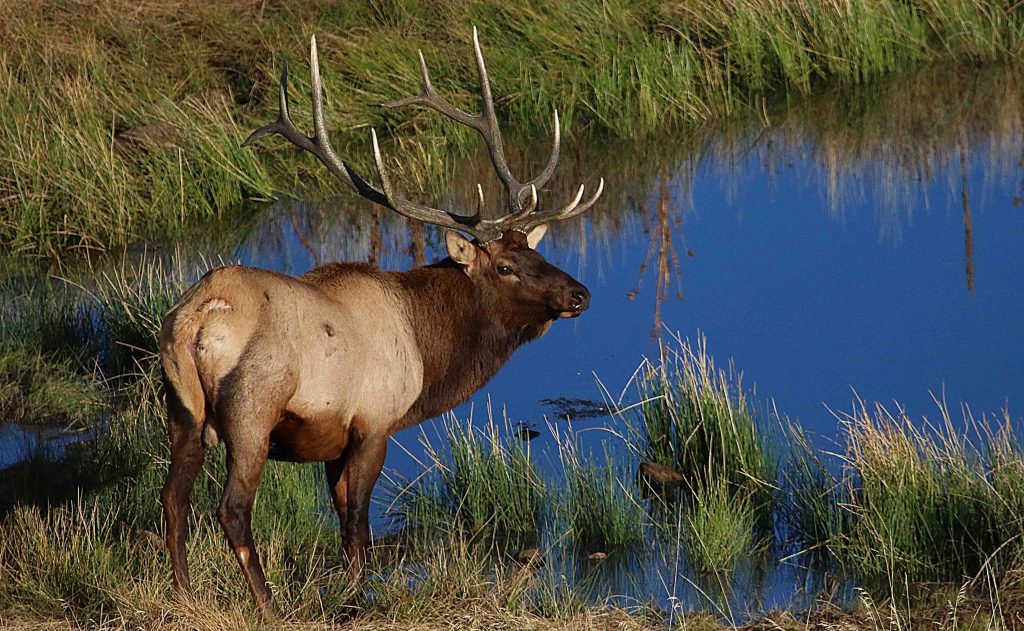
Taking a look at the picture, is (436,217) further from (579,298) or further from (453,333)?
(579,298)

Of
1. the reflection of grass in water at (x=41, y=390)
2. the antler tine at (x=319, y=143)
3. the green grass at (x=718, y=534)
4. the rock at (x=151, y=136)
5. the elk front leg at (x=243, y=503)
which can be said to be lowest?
the green grass at (x=718, y=534)

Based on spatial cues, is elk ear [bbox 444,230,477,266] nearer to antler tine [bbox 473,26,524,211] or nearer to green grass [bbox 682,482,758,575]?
antler tine [bbox 473,26,524,211]

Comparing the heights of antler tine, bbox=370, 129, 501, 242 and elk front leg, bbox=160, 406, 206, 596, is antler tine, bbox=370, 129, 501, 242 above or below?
above

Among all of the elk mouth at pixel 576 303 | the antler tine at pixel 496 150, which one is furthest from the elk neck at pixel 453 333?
the antler tine at pixel 496 150

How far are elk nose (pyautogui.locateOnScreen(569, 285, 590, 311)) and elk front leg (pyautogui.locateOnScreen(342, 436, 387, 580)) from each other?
3.61ft

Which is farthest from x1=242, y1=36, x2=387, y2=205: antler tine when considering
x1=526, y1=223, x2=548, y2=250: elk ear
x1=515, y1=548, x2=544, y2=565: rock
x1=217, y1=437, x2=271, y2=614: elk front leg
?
x1=515, y1=548, x2=544, y2=565: rock

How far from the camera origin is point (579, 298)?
6.73 meters

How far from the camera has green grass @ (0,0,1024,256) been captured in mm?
12320

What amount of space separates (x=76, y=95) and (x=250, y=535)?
7847 mm

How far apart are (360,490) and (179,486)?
2.68 feet

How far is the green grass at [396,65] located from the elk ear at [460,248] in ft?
18.6

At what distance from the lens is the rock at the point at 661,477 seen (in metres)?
7.52

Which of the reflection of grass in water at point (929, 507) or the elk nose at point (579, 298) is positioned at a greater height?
the elk nose at point (579, 298)

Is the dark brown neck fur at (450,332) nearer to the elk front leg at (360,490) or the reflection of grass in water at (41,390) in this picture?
the elk front leg at (360,490)
